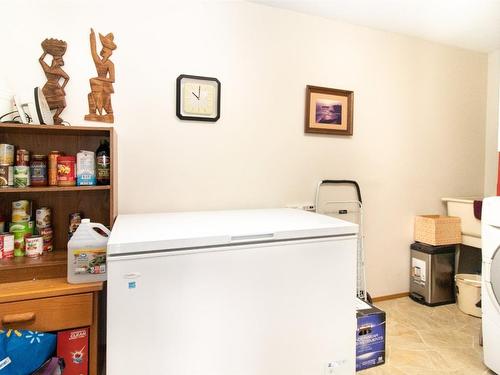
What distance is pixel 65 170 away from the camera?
170 centimetres

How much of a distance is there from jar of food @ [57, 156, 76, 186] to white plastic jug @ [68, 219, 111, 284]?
1.07ft

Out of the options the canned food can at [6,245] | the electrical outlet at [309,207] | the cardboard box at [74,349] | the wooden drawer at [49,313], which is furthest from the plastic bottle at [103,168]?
the electrical outlet at [309,207]

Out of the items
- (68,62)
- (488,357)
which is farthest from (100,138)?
(488,357)

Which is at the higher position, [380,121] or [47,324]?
[380,121]

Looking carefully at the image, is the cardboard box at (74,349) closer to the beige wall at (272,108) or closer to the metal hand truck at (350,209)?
the beige wall at (272,108)

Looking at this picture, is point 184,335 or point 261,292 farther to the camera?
point 261,292

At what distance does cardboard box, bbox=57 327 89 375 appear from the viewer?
1433mm

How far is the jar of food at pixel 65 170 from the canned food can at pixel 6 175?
22 cm

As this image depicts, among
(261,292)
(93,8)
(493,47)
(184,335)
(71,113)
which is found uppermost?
(493,47)

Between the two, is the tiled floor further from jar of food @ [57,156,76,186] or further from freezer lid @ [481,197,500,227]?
jar of food @ [57,156,76,186]

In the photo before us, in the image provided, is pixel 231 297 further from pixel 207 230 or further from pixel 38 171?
pixel 38 171

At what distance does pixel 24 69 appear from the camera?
5.85 ft

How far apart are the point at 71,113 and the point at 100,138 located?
22 cm

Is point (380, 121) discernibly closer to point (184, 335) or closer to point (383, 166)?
point (383, 166)
